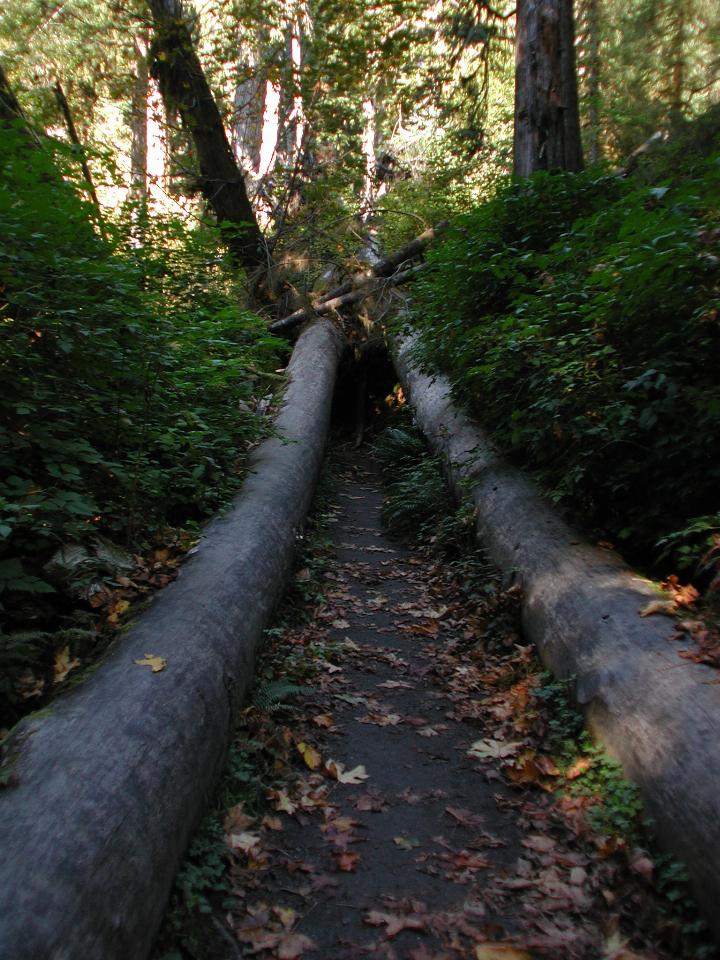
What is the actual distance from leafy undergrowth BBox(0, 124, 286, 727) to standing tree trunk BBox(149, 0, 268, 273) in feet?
18.7

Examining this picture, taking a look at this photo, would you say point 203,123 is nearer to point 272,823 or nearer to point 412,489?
point 412,489

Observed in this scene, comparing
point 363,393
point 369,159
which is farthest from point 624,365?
point 369,159

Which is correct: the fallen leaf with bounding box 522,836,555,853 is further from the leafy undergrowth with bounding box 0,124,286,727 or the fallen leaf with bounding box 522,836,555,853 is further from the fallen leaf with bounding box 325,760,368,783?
the leafy undergrowth with bounding box 0,124,286,727

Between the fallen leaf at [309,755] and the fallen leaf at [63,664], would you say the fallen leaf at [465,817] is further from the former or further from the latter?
the fallen leaf at [63,664]

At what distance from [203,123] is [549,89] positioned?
20.5 ft

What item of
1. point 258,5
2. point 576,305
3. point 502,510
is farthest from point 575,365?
point 258,5

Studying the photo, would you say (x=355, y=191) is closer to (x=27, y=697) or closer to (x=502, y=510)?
(x=502, y=510)

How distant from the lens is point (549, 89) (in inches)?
327

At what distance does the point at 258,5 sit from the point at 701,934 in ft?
44.4

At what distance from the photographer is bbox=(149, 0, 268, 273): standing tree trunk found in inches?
423

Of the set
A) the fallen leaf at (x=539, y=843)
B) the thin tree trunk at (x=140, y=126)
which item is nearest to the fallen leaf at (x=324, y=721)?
the fallen leaf at (x=539, y=843)

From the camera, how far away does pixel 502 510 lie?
17.7 feet

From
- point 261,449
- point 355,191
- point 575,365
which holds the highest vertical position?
point 355,191

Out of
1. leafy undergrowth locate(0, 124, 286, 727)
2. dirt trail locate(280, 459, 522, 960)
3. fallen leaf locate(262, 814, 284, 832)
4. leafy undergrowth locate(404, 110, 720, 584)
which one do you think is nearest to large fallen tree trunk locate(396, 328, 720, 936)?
leafy undergrowth locate(404, 110, 720, 584)
